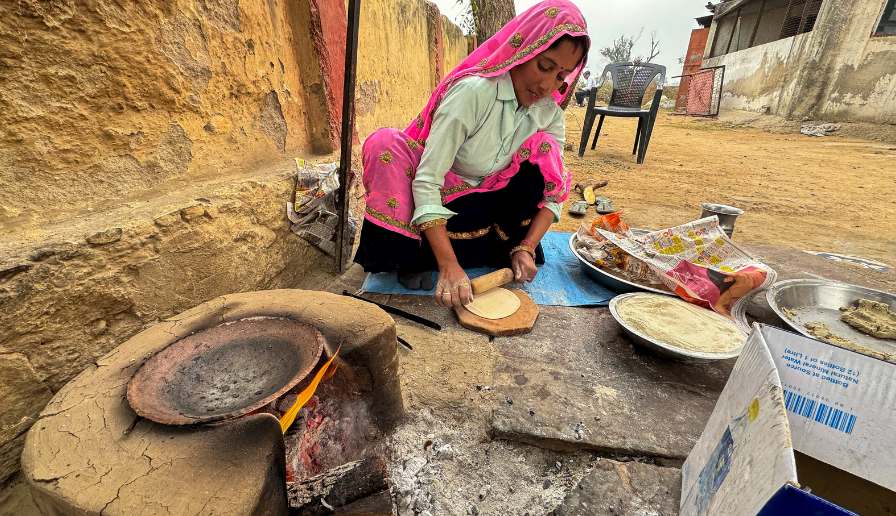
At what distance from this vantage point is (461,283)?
5.56ft

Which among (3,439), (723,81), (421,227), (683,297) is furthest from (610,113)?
(723,81)

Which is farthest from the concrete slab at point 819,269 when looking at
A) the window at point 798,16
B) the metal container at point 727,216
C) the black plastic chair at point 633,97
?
the window at point 798,16

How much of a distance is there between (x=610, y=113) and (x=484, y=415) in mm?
5578

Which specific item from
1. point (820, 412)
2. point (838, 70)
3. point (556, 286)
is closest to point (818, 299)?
point (556, 286)

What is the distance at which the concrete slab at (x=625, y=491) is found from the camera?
1.00m

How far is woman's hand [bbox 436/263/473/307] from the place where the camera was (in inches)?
66.4

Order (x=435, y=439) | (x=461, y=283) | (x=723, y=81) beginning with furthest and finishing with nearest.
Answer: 1. (x=723, y=81)
2. (x=461, y=283)
3. (x=435, y=439)

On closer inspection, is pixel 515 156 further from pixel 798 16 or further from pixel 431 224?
pixel 798 16

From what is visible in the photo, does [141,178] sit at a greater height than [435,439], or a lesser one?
greater

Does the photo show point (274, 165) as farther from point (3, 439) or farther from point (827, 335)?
point (827, 335)

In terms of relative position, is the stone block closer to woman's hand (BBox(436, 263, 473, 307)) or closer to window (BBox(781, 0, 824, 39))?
woman's hand (BBox(436, 263, 473, 307))

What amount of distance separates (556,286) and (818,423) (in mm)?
1313

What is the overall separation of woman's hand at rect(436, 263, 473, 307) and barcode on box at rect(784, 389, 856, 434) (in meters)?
1.08

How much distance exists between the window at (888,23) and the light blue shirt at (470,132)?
1228 cm
